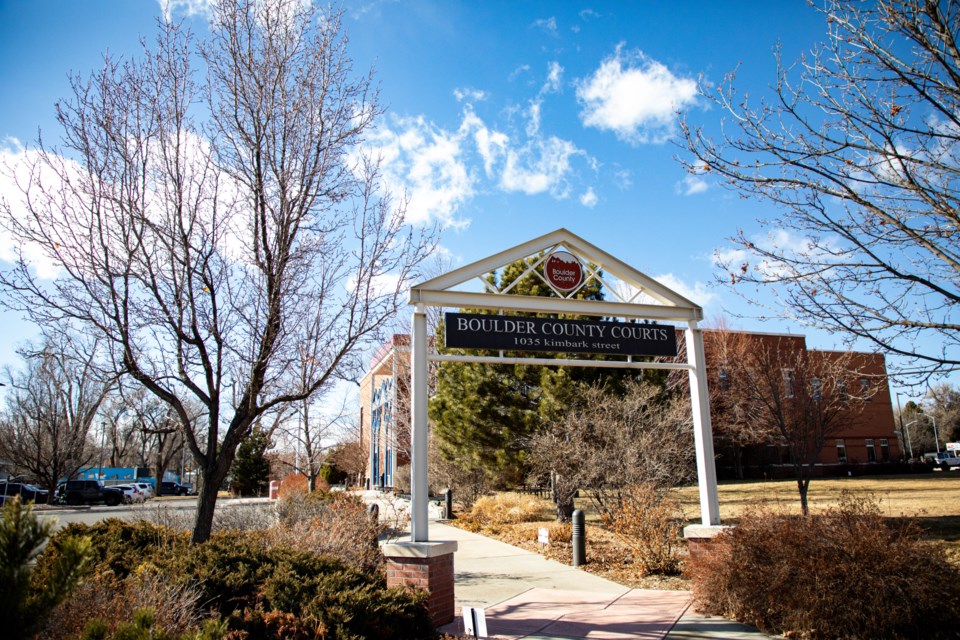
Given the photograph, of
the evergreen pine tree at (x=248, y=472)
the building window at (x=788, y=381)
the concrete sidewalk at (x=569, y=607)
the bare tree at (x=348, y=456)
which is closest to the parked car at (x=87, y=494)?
the evergreen pine tree at (x=248, y=472)

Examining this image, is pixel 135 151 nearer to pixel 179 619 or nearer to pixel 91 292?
pixel 91 292

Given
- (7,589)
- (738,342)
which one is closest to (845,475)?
(738,342)

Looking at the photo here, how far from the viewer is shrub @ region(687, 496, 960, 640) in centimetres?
573

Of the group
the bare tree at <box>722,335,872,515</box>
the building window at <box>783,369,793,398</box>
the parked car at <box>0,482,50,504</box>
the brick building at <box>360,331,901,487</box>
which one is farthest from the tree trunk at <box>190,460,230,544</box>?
the parked car at <box>0,482,50,504</box>

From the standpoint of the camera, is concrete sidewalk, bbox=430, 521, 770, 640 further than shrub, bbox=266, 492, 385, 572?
No

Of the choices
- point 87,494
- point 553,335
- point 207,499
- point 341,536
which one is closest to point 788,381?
point 553,335

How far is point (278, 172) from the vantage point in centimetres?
930

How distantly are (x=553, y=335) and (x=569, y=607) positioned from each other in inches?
137

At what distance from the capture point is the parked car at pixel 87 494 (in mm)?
34844

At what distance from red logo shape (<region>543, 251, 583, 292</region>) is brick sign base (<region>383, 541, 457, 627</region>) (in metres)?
3.93

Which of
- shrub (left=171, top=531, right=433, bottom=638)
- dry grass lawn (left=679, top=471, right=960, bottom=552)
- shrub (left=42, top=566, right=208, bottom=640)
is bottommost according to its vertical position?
dry grass lawn (left=679, top=471, right=960, bottom=552)

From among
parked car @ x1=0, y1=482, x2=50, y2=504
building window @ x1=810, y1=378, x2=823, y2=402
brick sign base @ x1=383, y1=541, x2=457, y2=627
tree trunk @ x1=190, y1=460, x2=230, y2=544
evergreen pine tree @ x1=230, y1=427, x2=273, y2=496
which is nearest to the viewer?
brick sign base @ x1=383, y1=541, x2=457, y2=627

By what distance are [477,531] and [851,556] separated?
1145 centimetres

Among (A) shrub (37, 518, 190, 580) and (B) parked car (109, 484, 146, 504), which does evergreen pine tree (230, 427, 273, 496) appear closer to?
(B) parked car (109, 484, 146, 504)
